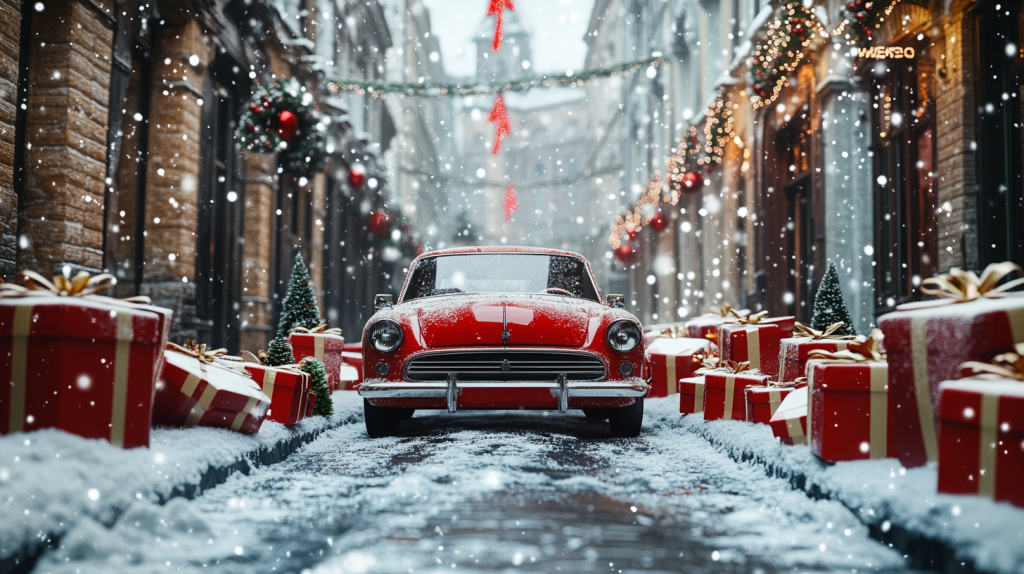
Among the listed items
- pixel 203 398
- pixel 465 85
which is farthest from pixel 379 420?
pixel 465 85

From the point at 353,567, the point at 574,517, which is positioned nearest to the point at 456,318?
the point at 574,517

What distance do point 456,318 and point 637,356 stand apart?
1.27 metres

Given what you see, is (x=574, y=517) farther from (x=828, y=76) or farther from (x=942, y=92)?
(x=828, y=76)

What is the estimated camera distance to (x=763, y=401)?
538cm

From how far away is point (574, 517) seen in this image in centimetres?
327

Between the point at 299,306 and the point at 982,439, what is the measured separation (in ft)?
23.4

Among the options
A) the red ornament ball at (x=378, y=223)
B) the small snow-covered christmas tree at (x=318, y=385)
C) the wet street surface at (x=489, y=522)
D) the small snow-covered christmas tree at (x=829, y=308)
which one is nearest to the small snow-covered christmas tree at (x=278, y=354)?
the small snow-covered christmas tree at (x=318, y=385)

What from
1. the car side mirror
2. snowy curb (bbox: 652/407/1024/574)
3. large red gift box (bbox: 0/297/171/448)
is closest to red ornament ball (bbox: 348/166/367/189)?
the car side mirror

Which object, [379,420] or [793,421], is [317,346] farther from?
[793,421]

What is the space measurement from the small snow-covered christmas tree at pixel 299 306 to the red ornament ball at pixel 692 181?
1116 cm

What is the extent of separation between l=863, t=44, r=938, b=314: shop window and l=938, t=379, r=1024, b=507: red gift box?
7.01m

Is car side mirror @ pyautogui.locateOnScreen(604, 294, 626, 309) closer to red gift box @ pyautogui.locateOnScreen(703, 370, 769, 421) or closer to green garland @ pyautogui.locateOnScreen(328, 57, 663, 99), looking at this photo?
red gift box @ pyautogui.locateOnScreen(703, 370, 769, 421)

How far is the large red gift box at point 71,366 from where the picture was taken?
10.4 ft

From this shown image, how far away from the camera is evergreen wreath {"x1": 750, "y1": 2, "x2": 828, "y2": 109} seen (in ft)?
37.2
